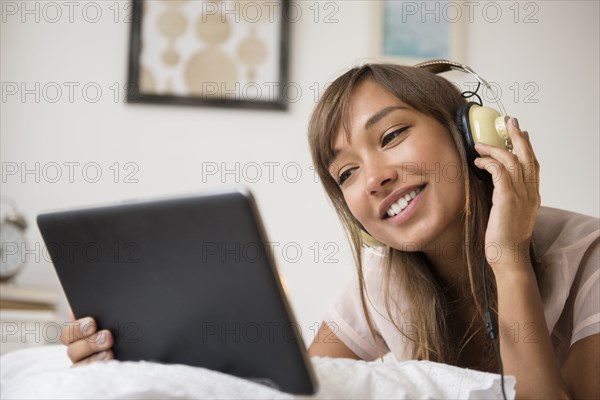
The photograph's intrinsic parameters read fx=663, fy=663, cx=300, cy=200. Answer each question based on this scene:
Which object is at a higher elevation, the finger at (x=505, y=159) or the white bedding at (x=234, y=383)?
the finger at (x=505, y=159)

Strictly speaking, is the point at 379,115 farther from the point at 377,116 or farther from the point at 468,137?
the point at 468,137

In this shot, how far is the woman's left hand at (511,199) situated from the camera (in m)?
1.01

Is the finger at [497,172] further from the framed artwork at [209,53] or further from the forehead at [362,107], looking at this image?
the framed artwork at [209,53]

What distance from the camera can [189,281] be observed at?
2.35 ft

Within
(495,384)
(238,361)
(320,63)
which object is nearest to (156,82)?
(320,63)

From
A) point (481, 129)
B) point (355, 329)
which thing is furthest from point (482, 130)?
point (355, 329)

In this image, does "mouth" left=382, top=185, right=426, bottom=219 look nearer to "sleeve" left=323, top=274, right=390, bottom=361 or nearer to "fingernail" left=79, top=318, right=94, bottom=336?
"sleeve" left=323, top=274, right=390, bottom=361

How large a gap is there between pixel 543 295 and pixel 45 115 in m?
1.62

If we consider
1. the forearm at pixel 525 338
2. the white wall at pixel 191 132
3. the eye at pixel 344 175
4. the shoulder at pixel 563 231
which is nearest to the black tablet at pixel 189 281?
→ the forearm at pixel 525 338

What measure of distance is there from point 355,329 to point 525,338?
53cm

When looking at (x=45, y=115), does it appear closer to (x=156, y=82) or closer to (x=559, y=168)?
(x=156, y=82)

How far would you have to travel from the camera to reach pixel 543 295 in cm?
109

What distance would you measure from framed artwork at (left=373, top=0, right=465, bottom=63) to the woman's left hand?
4.08 feet

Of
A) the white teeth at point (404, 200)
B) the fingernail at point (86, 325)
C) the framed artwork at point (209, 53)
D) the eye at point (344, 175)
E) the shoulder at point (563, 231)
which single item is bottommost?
the fingernail at point (86, 325)
